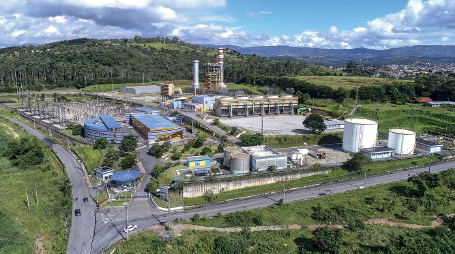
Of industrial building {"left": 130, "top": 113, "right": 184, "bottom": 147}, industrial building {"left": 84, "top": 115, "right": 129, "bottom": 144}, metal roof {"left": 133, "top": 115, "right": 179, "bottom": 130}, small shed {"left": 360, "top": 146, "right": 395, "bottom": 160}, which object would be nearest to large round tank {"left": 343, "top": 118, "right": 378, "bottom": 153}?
small shed {"left": 360, "top": 146, "right": 395, "bottom": 160}

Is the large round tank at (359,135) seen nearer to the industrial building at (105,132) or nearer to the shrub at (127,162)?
the shrub at (127,162)

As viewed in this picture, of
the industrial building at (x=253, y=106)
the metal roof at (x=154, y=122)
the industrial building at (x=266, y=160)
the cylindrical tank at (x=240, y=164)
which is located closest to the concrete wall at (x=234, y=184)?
the industrial building at (x=266, y=160)

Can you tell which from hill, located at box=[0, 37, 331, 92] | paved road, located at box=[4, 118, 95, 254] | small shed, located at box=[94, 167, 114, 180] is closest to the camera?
paved road, located at box=[4, 118, 95, 254]

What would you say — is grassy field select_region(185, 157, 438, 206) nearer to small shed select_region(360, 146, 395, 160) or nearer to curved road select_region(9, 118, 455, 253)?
curved road select_region(9, 118, 455, 253)

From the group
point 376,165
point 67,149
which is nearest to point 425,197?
point 376,165

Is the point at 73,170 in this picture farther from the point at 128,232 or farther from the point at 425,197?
the point at 425,197

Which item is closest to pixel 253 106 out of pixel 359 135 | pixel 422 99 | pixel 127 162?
pixel 359 135
